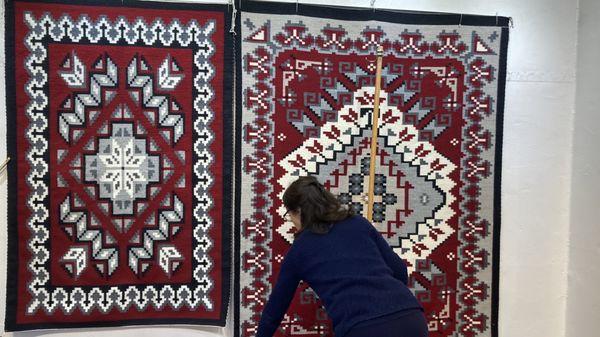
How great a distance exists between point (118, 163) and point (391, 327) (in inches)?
51.1

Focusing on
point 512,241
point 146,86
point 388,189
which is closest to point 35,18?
point 146,86

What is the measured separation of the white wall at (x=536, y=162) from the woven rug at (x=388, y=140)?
0.31 ft

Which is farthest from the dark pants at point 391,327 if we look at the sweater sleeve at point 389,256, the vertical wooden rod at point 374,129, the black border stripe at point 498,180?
the black border stripe at point 498,180

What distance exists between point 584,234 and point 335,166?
1230 mm

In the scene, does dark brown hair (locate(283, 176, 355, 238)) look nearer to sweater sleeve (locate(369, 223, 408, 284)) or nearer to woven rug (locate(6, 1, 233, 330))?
sweater sleeve (locate(369, 223, 408, 284))

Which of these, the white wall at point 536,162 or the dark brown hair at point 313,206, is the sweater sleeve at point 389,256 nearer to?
the dark brown hair at point 313,206

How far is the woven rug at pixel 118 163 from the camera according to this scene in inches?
73.0

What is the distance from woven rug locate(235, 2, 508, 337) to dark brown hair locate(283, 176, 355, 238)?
0.46 m

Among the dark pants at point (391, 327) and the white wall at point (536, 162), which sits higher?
the white wall at point (536, 162)

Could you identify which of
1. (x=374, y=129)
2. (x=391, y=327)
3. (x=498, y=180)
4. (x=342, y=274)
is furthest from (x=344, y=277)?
(x=498, y=180)

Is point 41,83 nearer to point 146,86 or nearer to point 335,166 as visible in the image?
point 146,86

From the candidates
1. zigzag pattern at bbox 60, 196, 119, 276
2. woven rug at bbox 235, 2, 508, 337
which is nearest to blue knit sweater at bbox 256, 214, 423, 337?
woven rug at bbox 235, 2, 508, 337

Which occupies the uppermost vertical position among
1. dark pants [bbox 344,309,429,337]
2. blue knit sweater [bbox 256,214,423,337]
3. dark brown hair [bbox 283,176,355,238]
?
dark brown hair [bbox 283,176,355,238]

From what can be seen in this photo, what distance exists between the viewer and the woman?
1.38 m
